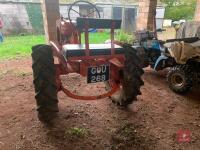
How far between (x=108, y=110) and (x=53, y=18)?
3.81 metres

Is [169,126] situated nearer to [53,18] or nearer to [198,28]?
[198,28]

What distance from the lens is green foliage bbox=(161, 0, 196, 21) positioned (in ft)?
79.3

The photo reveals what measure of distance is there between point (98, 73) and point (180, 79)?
2.24 m

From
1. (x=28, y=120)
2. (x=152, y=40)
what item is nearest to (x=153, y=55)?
(x=152, y=40)

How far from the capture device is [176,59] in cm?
454

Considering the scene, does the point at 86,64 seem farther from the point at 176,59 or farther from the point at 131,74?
the point at 176,59

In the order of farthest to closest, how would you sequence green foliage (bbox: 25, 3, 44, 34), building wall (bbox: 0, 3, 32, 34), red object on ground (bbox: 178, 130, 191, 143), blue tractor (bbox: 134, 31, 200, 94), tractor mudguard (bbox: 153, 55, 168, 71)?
green foliage (bbox: 25, 3, 44, 34)
building wall (bbox: 0, 3, 32, 34)
tractor mudguard (bbox: 153, 55, 168, 71)
blue tractor (bbox: 134, 31, 200, 94)
red object on ground (bbox: 178, 130, 191, 143)

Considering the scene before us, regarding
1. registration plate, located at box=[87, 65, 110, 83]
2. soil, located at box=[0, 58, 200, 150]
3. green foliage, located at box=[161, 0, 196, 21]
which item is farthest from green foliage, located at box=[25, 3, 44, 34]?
registration plate, located at box=[87, 65, 110, 83]

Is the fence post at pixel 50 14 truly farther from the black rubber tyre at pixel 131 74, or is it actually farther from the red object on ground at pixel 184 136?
the red object on ground at pixel 184 136

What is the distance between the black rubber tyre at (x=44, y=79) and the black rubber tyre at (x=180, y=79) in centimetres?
265

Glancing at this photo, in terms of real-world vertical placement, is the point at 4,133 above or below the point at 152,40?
below

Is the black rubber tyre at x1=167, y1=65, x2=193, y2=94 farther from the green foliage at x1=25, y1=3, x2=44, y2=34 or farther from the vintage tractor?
the green foliage at x1=25, y1=3, x2=44, y2=34

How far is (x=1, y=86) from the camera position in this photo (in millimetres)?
5031

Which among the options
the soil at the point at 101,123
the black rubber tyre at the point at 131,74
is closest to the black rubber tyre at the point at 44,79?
the soil at the point at 101,123
